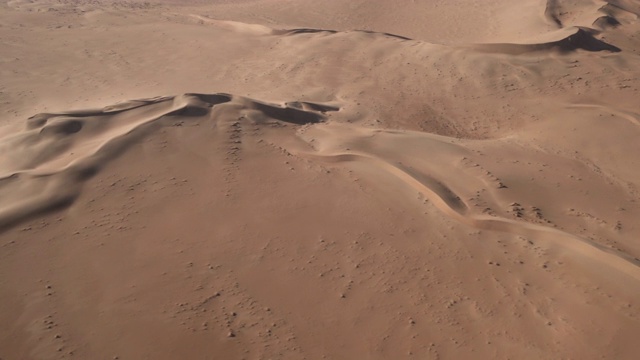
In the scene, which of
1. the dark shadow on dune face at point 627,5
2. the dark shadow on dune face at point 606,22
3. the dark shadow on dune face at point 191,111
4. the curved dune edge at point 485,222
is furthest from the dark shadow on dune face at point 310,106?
the dark shadow on dune face at point 627,5

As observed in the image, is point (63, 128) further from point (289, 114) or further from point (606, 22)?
point (606, 22)

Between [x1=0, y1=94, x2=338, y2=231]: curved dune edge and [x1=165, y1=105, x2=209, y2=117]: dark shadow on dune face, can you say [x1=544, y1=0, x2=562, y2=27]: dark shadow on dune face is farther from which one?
[x1=165, y1=105, x2=209, y2=117]: dark shadow on dune face

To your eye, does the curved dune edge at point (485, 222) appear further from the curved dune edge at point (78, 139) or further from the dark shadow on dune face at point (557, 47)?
the dark shadow on dune face at point (557, 47)

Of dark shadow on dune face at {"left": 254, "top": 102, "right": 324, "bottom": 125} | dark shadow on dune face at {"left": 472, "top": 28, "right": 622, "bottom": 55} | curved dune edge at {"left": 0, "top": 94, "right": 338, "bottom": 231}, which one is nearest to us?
curved dune edge at {"left": 0, "top": 94, "right": 338, "bottom": 231}

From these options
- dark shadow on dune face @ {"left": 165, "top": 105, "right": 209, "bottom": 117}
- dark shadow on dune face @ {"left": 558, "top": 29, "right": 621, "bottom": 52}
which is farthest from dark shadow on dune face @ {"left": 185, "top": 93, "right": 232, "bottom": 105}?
dark shadow on dune face @ {"left": 558, "top": 29, "right": 621, "bottom": 52}

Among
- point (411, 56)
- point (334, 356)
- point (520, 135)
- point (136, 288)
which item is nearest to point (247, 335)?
point (334, 356)

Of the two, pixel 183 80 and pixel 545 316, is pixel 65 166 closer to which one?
pixel 545 316
